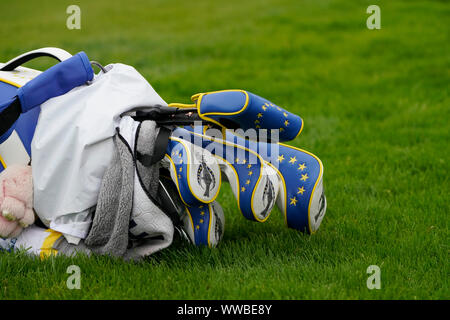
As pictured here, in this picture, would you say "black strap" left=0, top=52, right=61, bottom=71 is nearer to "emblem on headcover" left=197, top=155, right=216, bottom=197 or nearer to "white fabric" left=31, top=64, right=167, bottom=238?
"white fabric" left=31, top=64, right=167, bottom=238

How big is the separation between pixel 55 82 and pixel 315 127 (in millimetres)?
2857

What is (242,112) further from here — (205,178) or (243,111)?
(205,178)

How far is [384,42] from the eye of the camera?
23.2 feet

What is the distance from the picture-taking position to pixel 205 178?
7.70ft

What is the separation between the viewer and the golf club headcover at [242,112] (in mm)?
2311

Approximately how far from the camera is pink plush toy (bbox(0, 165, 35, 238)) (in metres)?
2.39

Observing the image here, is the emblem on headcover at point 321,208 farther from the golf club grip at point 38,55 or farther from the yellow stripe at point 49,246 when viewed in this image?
the golf club grip at point 38,55

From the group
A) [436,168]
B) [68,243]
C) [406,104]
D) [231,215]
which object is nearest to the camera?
[68,243]

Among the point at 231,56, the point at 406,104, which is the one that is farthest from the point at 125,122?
the point at 231,56

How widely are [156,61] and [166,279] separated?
513cm

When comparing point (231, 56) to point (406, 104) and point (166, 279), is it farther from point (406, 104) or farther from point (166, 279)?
point (166, 279)

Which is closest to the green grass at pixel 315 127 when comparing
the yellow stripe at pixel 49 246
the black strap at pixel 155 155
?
the yellow stripe at pixel 49 246

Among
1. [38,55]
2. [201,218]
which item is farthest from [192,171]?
[38,55]

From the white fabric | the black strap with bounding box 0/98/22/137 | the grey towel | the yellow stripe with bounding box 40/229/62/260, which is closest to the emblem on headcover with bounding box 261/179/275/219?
the grey towel
